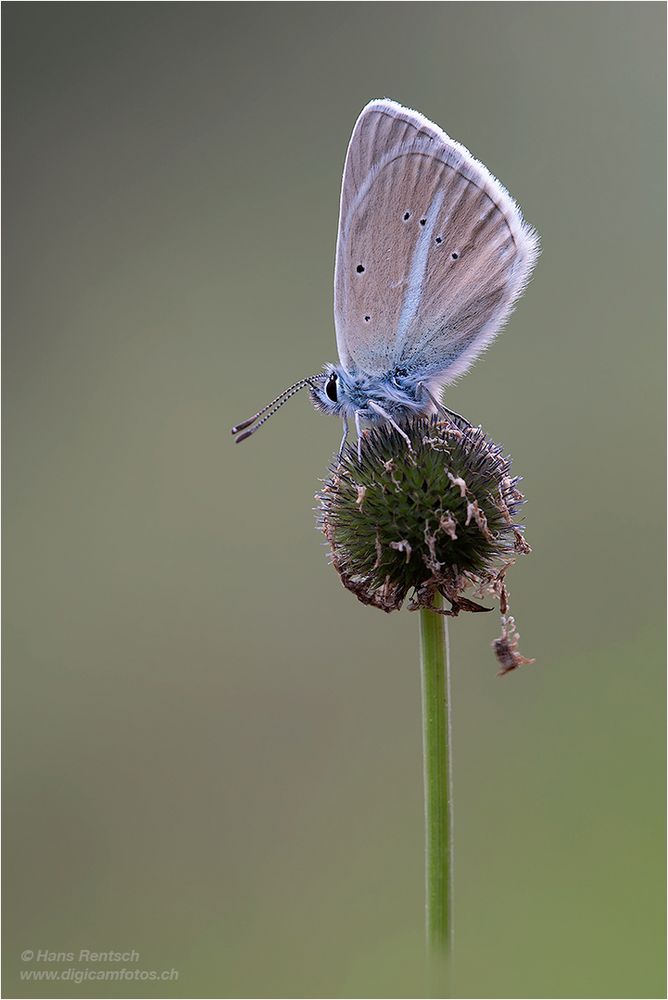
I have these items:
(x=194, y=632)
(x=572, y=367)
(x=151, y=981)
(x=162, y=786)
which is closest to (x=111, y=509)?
(x=194, y=632)

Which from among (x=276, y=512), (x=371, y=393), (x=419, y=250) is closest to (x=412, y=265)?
(x=419, y=250)

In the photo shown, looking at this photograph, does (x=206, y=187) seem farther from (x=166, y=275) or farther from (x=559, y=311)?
(x=559, y=311)

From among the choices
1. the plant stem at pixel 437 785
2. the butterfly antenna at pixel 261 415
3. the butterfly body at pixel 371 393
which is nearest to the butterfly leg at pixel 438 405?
the butterfly body at pixel 371 393

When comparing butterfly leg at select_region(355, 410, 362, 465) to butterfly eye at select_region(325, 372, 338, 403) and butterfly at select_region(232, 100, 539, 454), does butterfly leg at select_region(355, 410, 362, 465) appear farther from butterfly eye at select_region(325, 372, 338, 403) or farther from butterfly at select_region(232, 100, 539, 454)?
butterfly eye at select_region(325, 372, 338, 403)

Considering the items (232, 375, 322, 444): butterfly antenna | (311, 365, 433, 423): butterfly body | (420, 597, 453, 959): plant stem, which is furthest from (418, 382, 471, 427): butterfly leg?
(420, 597, 453, 959): plant stem

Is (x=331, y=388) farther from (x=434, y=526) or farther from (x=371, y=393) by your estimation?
(x=434, y=526)

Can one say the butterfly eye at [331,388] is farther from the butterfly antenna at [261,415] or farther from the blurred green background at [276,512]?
the blurred green background at [276,512]
